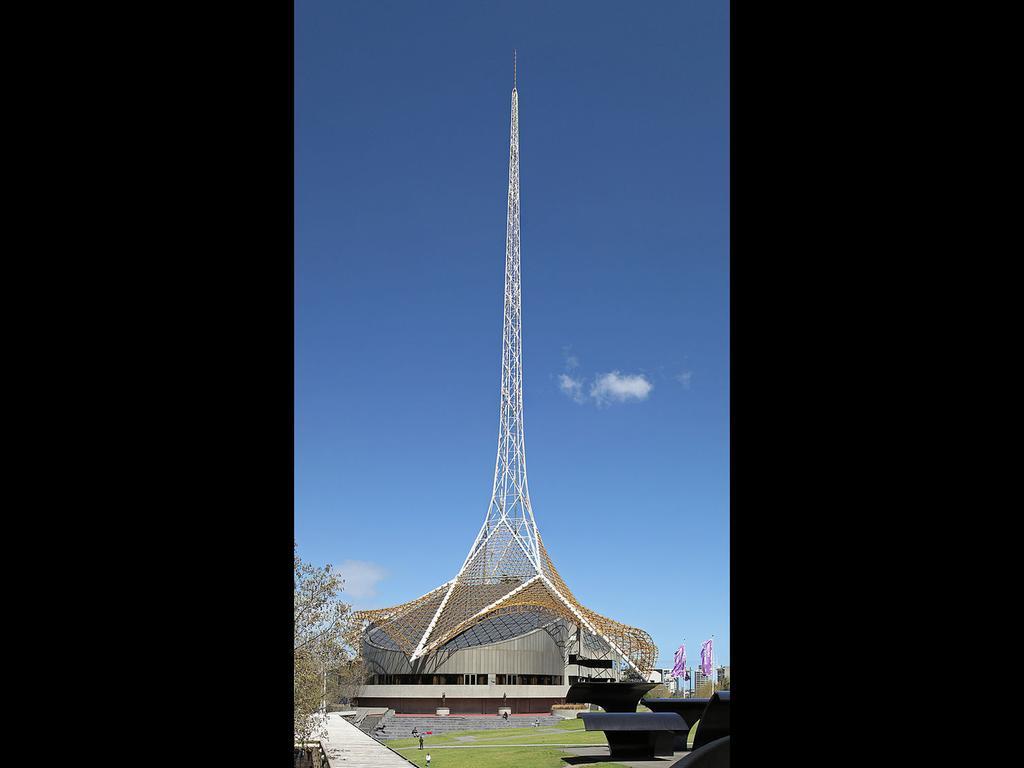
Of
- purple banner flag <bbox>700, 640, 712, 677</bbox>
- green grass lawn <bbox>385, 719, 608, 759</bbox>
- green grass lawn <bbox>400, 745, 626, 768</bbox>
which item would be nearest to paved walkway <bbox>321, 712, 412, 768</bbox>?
green grass lawn <bbox>400, 745, 626, 768</bbox>

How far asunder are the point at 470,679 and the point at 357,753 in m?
34.5

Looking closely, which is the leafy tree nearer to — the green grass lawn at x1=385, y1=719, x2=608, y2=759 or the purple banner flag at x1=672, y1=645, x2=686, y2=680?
the green grass lawn at x1=385, y1=719, x2=608, y2=759

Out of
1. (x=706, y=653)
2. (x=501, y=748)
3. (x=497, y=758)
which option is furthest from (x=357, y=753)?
(x=706, y=653)

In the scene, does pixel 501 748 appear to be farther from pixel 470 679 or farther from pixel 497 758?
pixel 470 679

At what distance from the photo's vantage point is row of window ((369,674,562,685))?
58156mm

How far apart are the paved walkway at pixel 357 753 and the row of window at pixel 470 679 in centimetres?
2630

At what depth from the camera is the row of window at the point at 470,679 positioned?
2290 inches

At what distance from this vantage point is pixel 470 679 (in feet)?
191

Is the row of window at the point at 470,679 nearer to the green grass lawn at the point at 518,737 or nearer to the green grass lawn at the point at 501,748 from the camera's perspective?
the green grass lawn at the point at 501,748

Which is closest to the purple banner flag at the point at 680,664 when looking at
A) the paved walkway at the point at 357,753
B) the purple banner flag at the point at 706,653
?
the purple banner flag at the point at 706,653
